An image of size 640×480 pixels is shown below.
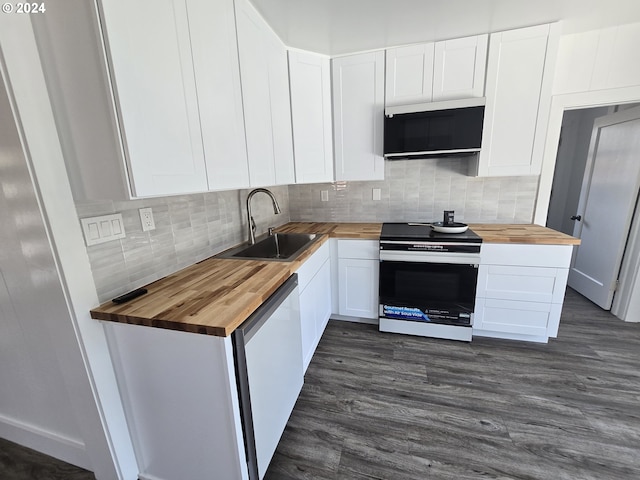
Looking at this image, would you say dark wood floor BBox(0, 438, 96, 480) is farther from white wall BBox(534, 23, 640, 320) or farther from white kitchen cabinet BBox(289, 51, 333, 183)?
white wall BBox(534, 23, 640, 320)

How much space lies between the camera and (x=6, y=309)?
1225 mm

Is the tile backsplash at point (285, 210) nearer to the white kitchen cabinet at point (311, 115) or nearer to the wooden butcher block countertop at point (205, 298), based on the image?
the wooden butcher block countertop at point (205, 298)

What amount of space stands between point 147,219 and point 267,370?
3.06 feet

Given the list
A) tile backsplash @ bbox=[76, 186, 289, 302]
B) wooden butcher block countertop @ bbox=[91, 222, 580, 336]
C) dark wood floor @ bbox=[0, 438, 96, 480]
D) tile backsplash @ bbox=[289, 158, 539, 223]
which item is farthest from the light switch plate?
tile backsplash @ bbox=[289, 158, 539, 223]

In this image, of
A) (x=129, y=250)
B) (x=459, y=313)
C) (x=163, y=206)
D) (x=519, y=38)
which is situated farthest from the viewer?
(x=459, y=313)

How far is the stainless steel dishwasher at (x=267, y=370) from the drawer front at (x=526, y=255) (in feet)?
5.15

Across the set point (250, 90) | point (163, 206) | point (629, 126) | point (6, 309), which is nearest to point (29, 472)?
point (6, 309)

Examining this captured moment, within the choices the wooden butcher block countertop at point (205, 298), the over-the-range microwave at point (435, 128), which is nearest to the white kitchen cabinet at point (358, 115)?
the over-the-range microwave at point (435, 128)

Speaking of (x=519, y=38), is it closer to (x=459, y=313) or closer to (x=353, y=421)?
(x=459, y=313)

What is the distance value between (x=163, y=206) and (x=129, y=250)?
0.95ft

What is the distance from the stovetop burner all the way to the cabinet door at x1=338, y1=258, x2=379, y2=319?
11.4 inches

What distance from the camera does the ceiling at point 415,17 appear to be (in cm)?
161

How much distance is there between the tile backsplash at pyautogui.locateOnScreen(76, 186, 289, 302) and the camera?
1.12 m

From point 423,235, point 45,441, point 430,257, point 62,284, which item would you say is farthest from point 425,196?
point 45,441
